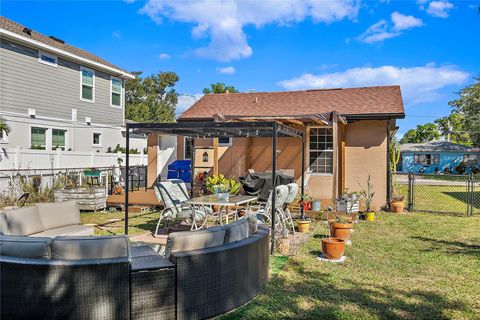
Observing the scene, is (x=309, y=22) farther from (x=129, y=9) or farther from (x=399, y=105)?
(x=129, y=9)

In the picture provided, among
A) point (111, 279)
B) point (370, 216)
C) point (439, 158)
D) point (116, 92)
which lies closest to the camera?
point (111, 279)

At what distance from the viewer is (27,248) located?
3.50 metres

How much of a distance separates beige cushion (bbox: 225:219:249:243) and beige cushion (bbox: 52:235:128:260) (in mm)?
1218

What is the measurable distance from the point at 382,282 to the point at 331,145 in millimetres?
7819

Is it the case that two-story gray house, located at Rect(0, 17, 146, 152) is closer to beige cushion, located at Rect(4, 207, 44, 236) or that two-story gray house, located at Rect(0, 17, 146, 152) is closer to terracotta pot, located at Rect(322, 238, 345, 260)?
beige cushion, located at Rect(4, 207, 44, 236)

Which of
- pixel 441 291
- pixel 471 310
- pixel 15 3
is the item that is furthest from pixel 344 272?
pixel 15 3

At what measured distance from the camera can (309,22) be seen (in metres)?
14.8

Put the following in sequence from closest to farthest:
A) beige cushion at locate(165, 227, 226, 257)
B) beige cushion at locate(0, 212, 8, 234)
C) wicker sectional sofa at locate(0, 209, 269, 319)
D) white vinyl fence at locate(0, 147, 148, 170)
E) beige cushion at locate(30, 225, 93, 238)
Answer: wicker sectional sofa at locate(0, 209, 269, 319)
beige cushion at locate(165, 227, 226, 257)
beige cushion at locate(0, 212, 8, 234)
beige cushion at locate(30, 225, 93, 238)
white vinyl fence at locate(0, 147, 148, 170)

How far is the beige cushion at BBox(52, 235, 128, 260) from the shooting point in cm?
350

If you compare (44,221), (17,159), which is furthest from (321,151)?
(17,159)

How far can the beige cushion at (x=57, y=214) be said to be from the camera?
6.39 metres

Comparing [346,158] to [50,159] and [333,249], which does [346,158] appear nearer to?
[333,249]

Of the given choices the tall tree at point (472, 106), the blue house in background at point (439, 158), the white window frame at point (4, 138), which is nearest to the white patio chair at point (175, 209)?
the white window frame at point (4, 138)

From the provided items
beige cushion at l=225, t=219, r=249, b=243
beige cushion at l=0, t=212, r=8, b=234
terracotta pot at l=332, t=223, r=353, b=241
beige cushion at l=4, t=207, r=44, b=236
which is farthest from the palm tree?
beige cushion at l=225, t=219, r=249, b=243
